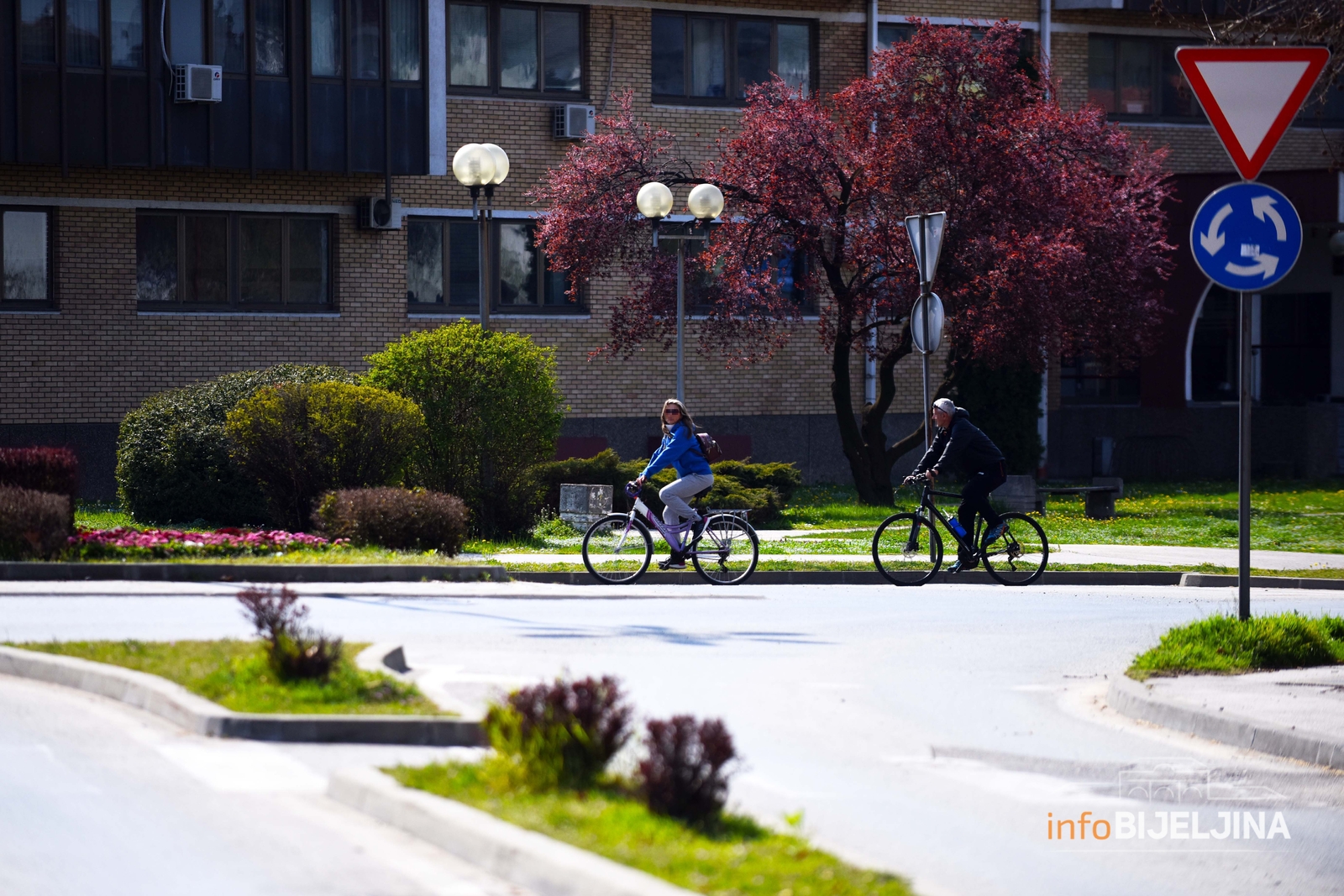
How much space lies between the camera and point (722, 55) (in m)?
31.3

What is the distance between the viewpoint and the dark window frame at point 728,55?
30844 millimetres

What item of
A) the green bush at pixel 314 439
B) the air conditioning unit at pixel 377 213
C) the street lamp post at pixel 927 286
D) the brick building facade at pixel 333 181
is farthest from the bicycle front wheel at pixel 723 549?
the air conditioning unit at pixel 377 213

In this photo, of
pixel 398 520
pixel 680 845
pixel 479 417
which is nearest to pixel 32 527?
pixel 398 520

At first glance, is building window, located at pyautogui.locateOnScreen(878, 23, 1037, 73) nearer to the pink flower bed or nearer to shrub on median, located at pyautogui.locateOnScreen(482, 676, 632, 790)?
the pink flower bed

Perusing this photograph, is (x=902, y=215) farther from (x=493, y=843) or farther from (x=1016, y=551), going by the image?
(x=493, y=843)

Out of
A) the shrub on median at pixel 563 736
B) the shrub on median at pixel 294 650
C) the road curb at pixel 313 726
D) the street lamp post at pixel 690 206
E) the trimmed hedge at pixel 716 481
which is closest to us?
the shrub on median at pixel 563 736

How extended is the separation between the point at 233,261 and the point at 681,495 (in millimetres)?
14416

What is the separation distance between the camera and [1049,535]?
22531 millimetres

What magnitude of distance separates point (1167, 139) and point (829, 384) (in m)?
8.86

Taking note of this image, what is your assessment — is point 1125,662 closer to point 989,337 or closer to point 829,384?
point 989,337

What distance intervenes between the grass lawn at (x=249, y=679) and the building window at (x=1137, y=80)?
27671mm

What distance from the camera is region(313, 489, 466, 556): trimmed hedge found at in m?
16.7

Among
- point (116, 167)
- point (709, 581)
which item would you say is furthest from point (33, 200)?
point (709, 581)

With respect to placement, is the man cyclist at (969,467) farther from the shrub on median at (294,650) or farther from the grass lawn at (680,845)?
the grass lawn at (680,845)
